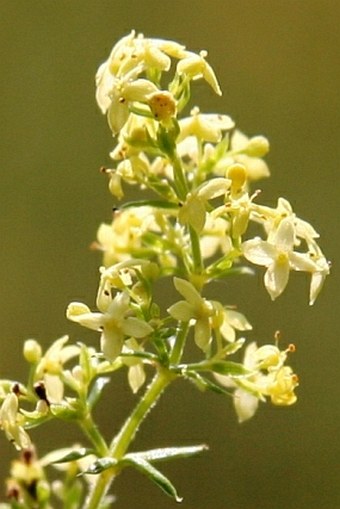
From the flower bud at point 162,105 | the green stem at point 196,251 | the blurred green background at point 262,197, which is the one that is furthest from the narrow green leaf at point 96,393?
the blurred green background at point 262,197

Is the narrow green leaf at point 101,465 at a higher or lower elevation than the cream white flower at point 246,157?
lower

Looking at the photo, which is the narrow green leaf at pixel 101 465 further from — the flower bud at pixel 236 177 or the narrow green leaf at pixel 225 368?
the flower bud at pixel 236 177

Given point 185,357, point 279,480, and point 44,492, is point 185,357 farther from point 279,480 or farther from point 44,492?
point 44,492

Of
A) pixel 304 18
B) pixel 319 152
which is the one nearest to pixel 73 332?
pixel 319 152

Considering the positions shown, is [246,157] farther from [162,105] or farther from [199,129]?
[162,105]

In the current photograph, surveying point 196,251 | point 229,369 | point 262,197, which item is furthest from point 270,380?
point 262,197

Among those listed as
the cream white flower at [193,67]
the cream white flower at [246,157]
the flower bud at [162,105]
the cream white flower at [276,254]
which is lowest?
the cream white flower at [276,254]
